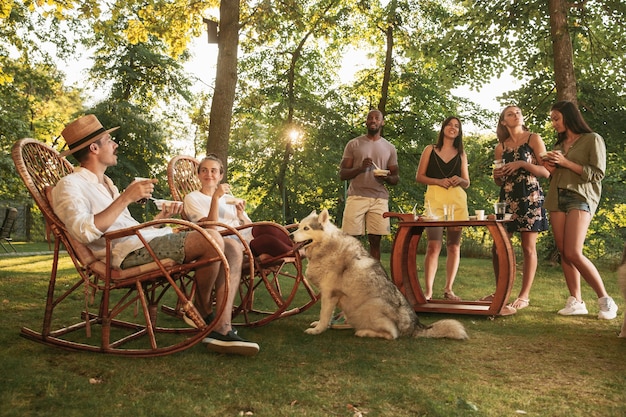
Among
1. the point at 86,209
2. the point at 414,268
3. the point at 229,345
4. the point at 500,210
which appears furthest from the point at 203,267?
the point at 500,210

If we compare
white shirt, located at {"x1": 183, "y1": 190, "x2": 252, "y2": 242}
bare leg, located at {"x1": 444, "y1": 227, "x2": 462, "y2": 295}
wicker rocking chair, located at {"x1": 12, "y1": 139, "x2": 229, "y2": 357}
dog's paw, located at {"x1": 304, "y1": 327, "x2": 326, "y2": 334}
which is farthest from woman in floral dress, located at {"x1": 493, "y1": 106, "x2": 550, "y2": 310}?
wicker rocking chair, located at {"x1": 12, "y1": 139, "x2": 229, "y2": 357}

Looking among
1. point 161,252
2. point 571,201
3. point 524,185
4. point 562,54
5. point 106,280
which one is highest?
point 562,54

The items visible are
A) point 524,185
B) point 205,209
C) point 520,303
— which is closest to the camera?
point 205,209

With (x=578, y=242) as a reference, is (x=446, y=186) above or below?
above

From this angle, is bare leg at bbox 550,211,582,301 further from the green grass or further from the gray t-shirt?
the gray t-shirt

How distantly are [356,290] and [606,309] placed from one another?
84.5 inches

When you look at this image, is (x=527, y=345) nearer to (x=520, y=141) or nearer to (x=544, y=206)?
(x=544, y=206)

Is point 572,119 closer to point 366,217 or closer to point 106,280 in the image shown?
point 366,217

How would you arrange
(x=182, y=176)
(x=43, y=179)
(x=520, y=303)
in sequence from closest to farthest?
(x=43, y=179) → (x=182, y=176) → (x=520, y=303)

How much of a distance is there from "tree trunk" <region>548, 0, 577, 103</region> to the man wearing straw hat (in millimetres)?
5895

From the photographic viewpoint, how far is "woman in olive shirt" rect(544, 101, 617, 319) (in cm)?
412

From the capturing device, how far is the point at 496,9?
8.40 meters

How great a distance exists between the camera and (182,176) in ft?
14.6

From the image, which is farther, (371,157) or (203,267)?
(371,157)
